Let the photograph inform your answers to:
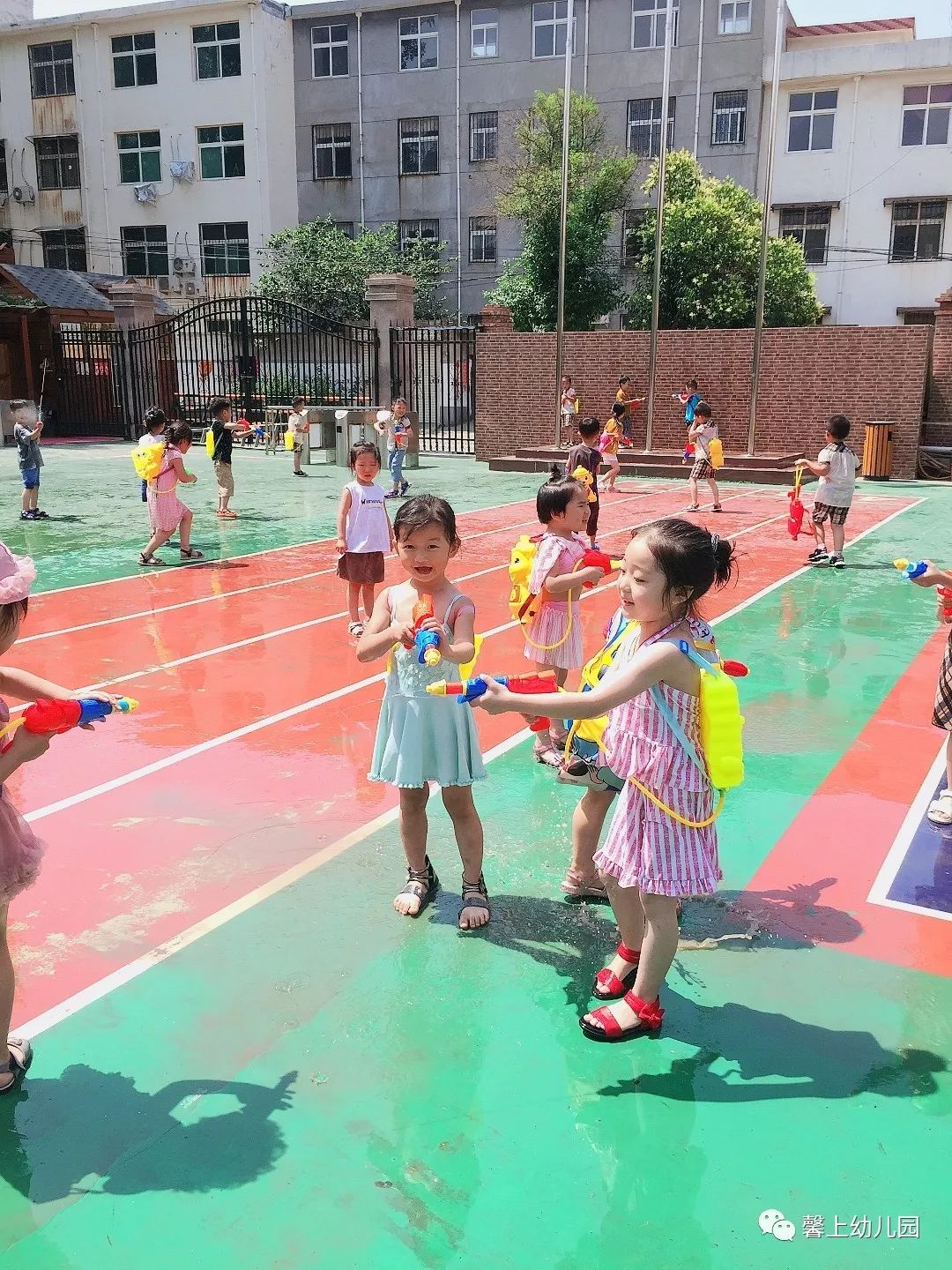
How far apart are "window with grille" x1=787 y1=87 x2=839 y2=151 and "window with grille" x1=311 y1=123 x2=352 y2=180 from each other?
16.2m

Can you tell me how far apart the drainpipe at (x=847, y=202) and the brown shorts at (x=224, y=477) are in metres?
24.3

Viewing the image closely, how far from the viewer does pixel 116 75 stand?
129ft

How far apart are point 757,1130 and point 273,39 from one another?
141 feet

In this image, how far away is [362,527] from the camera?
8094 millimetres

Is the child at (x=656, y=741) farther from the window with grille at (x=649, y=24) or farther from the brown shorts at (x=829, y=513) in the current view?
the window with grille at (x=649, y=24)

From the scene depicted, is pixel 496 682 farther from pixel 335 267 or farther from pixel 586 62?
pixel 586 62

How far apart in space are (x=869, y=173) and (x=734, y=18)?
6707 mm

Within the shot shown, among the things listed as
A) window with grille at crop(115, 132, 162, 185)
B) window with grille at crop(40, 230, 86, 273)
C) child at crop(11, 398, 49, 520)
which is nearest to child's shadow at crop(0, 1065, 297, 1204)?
child at crop(11, 398, 49, 520)

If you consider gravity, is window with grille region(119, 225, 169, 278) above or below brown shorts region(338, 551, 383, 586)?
above

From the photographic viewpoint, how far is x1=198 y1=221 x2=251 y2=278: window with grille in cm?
3934

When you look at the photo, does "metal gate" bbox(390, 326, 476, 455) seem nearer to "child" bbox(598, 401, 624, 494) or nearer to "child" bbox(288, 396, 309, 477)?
"child" bbox(288, 396, 309, 477)

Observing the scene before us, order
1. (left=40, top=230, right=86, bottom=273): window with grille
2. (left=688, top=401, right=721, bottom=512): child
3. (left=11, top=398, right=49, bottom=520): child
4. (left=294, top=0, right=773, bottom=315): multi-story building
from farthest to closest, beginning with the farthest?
(left=40, top=230, right=86, bottom=273): window with grille, (left=294, top=0, right=773, bottom=315): multi-story building, (left=688, top=401, right=721, bottom=512): child, (left=11, top=398, right=49, bottom=520): child

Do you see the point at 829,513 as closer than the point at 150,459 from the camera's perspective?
No

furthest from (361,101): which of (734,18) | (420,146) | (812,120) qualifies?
(812,120)
